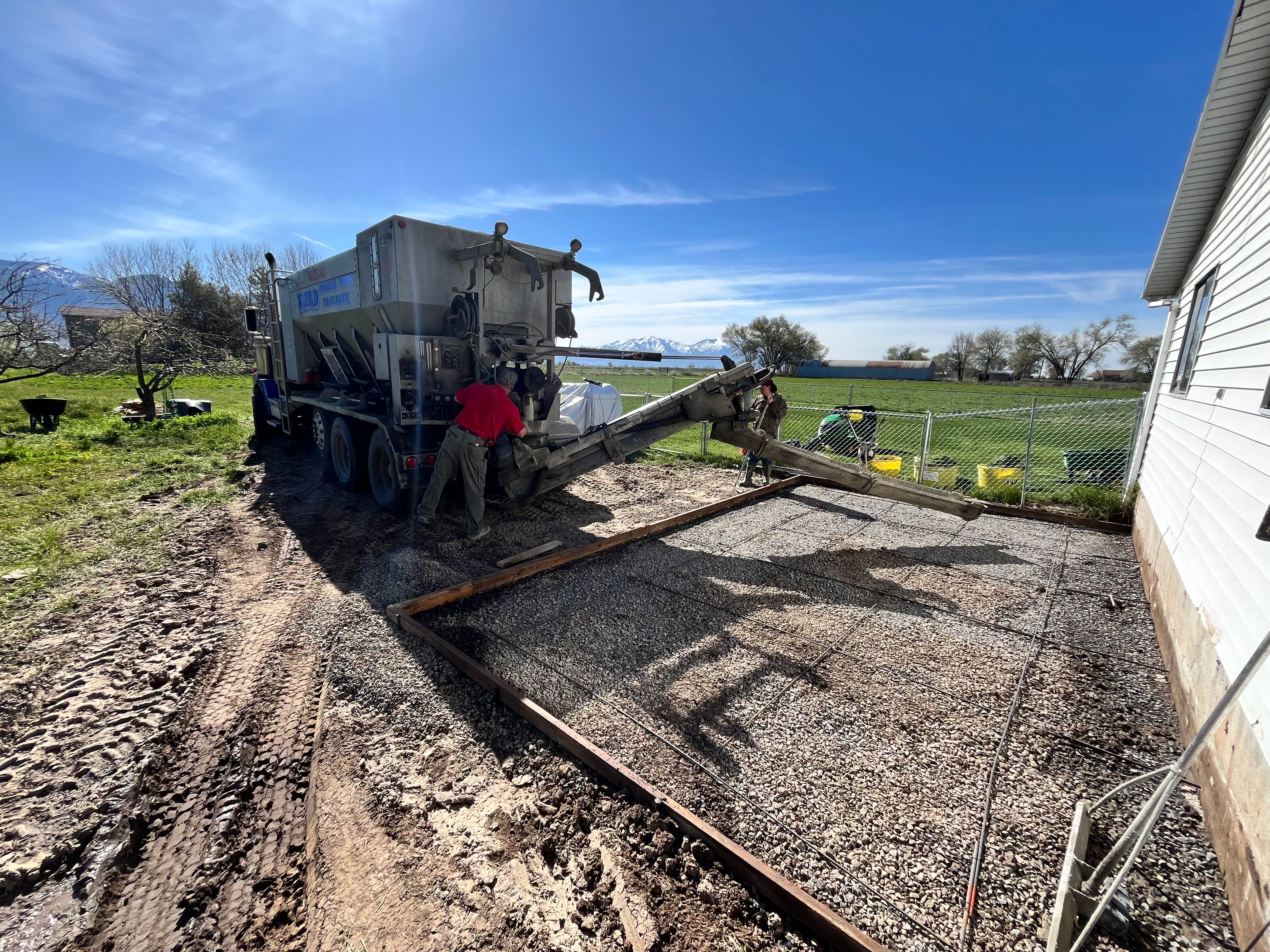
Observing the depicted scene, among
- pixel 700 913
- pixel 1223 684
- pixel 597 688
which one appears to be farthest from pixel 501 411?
pixel 1223 684

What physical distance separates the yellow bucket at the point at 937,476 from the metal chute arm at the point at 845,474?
2.62m

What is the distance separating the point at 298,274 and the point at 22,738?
7397 millimetres

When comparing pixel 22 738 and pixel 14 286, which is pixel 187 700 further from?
pixel 14 286

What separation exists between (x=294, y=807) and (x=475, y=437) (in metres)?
3.65

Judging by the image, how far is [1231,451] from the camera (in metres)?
3.59

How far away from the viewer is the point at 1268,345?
3.31 meters

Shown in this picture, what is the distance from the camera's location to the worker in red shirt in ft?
18.1

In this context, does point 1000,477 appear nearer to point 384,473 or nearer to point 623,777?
point 623,777

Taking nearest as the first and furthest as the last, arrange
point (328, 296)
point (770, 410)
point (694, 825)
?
point (694, 825) → point (328, 296) → point (770, 410)

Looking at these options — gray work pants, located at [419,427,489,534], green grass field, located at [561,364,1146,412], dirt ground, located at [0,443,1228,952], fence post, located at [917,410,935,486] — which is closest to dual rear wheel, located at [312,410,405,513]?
gray work pants, located at [419,427,489,534]

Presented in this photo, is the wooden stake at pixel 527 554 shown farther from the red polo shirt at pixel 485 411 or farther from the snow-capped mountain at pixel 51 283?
the snow-capped mountain at pixel 51 283

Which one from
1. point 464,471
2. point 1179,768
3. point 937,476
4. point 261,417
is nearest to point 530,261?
point 464,471

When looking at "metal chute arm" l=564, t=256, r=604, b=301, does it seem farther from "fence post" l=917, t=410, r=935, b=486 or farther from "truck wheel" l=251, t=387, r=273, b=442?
"truck wheel" l=251, t=387, r=273, b=442

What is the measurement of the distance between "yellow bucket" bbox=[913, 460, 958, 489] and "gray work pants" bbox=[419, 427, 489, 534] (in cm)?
670
